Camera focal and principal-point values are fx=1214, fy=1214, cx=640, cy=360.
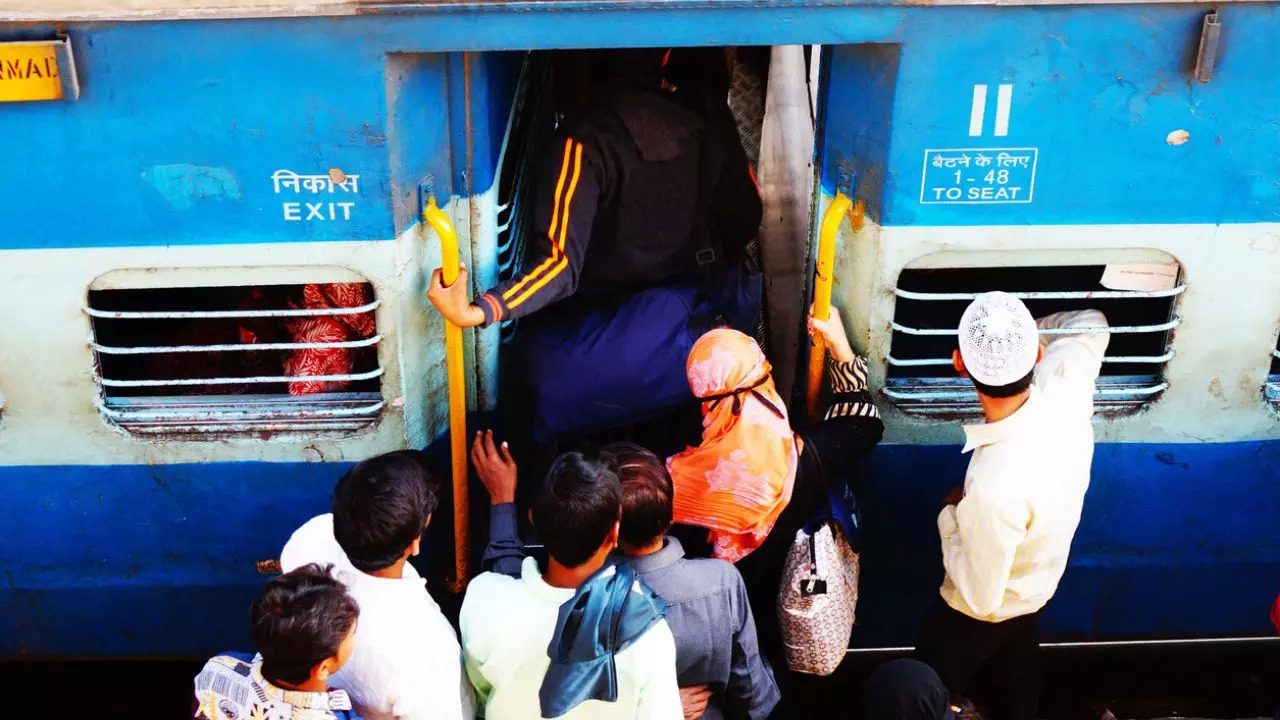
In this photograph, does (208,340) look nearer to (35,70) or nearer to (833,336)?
(35,70)

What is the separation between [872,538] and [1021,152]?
1234 mm

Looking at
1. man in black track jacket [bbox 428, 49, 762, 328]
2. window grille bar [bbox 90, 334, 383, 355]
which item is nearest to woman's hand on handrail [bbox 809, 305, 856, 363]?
man in black track jacket [bbox 428, 49, 762, 328]

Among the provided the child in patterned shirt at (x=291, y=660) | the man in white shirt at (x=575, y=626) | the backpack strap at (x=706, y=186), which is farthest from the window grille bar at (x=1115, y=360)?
the child in patterned shirt at (x=291, y=660)

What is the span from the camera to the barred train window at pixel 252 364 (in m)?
3.21

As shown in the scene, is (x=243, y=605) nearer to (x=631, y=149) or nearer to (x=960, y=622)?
(x=631, y=149)

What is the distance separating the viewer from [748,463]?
2.95 m

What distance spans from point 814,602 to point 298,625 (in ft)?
4.50

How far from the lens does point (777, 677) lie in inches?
137

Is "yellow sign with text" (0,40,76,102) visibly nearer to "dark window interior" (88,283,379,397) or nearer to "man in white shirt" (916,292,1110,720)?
"dark window interior" (88,283,379,397)

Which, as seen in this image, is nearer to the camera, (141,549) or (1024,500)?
(1024,500)

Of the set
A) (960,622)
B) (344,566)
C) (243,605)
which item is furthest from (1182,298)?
(243,605)

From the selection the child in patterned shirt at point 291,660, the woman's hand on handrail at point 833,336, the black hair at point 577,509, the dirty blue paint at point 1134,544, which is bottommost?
the dirty blue paint at point 1134,544

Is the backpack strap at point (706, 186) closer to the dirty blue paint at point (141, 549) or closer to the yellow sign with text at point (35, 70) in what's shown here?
the dirty blue paint at point (141, 549)

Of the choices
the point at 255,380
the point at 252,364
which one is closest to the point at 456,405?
the point at 255,380
